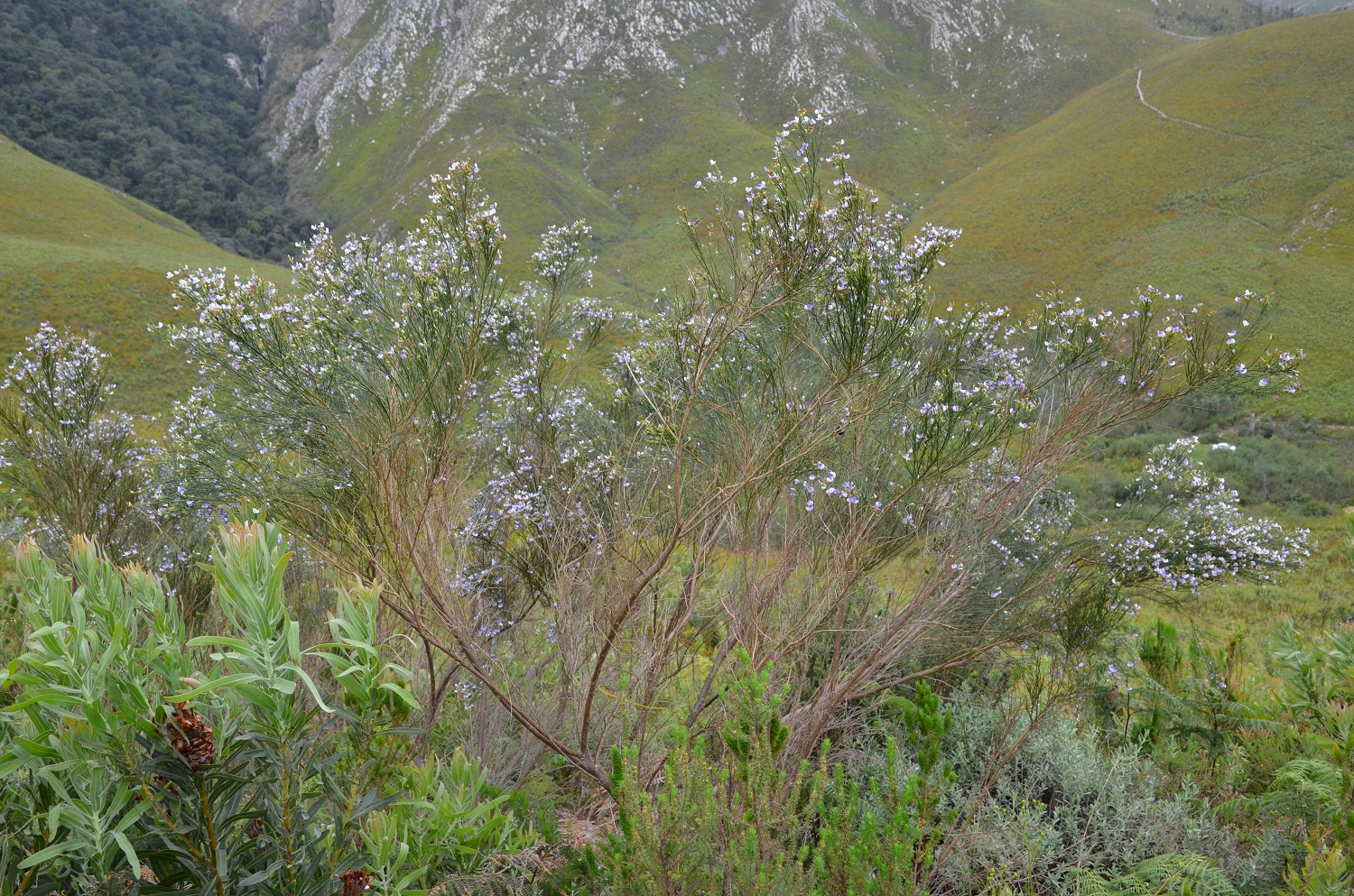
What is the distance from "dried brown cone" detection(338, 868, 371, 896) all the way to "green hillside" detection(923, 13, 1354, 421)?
34.1m

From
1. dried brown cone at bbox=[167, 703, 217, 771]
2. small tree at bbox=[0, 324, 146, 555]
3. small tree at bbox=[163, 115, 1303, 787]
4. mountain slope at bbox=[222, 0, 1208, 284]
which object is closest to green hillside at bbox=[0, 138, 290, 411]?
small tree at bbox=[0, 324, 146, 555]

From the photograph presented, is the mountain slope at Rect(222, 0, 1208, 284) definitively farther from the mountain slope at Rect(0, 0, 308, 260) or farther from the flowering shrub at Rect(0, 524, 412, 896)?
the flowering shrub at Rect(0, 524, 412, 896)

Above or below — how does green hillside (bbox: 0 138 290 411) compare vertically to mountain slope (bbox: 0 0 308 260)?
below

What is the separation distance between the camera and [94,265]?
33.3 metres

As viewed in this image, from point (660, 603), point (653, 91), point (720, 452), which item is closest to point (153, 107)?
point (653, 91)

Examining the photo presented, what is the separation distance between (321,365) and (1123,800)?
14.6 ft

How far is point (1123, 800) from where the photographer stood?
10.4 feet

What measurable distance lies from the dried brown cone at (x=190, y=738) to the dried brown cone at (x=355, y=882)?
35 cm

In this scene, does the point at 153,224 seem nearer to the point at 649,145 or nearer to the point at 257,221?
the point at 257,221

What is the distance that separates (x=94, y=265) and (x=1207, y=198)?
203ft

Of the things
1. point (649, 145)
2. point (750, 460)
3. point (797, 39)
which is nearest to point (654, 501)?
point (750, 460)

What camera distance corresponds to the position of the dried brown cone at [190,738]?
107 centimetres

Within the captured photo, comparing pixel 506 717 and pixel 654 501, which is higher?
pixel 654 501

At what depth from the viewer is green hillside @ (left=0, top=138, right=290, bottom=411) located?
2516cm
